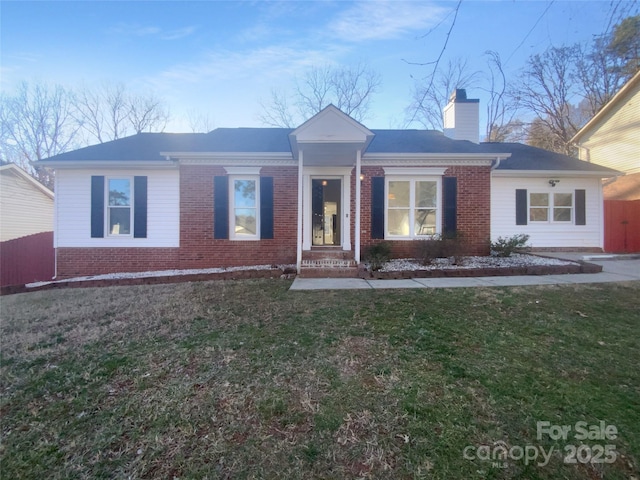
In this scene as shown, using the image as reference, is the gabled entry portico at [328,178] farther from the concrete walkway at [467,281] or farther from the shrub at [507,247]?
the shrub at [507,247]

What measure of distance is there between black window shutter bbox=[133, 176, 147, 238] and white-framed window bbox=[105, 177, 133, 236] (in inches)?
7.9

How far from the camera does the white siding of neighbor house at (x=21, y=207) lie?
14610 millimetres

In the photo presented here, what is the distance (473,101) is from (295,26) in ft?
23.8

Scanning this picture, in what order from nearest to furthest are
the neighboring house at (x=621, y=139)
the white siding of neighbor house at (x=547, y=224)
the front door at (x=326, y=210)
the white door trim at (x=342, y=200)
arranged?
the white door trim at (x=342, y=200) → the front door at (x=326, y=210) → the white siding of neighbor house at (x=547, y=224) → the neighboring house at (x=621, y=139)

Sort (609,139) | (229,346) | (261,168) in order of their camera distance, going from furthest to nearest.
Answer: (609,139) → (261,168) → (229,346)

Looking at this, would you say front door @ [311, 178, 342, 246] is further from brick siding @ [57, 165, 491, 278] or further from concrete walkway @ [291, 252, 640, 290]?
concrete walkway @ [291, 252, 640, 290]

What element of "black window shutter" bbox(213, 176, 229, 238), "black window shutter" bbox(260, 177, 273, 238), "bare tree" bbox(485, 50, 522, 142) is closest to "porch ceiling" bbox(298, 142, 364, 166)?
"black window shutter" bbox(260, 177, 273, 238)

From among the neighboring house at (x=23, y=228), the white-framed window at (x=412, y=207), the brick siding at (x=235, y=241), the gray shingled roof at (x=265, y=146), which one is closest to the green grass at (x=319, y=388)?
the brick siding at (x=235, y=241)

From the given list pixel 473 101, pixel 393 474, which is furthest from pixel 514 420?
pixel 473 101

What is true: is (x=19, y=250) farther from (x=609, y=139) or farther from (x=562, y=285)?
(x=609, y=139)

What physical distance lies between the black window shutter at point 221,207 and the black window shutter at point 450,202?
6491mm

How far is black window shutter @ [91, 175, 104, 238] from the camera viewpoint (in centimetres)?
902

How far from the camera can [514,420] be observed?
2.27m

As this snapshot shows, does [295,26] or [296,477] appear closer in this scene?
[296,477]
